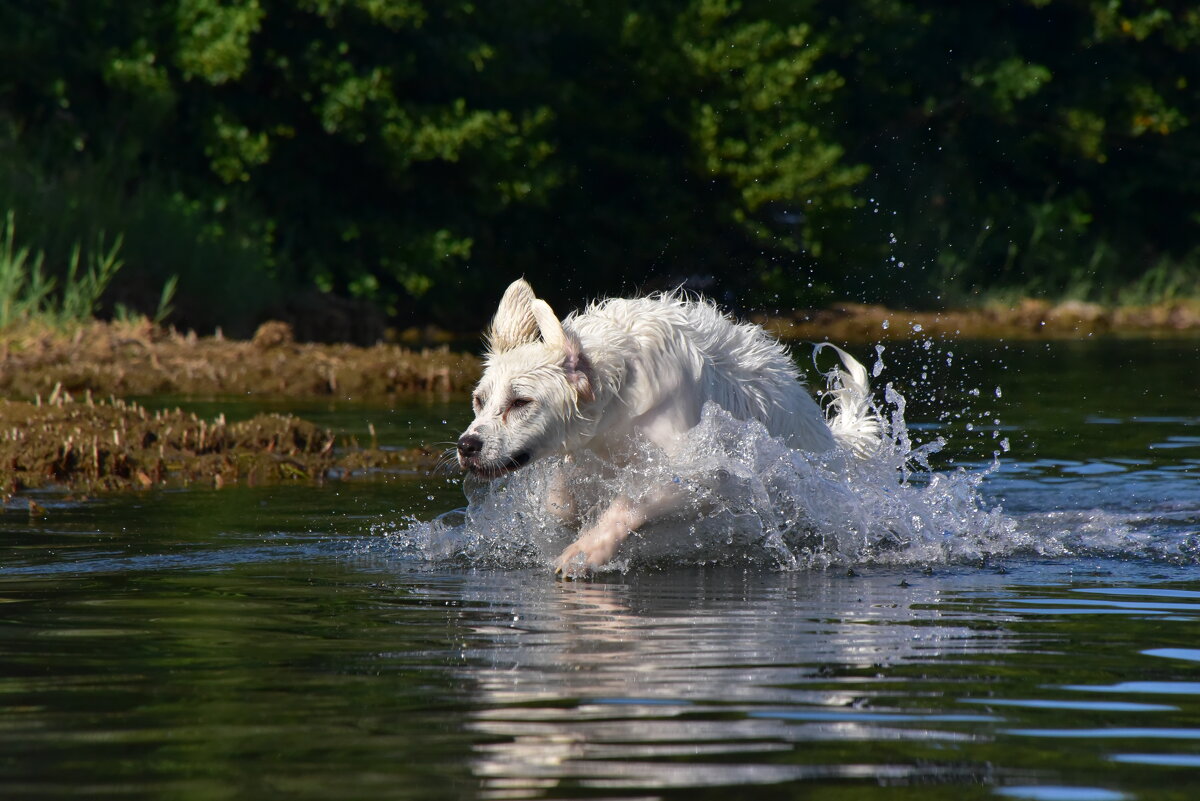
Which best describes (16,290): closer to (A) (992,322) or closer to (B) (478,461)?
(B) (478,461)

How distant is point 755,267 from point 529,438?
2623 cm

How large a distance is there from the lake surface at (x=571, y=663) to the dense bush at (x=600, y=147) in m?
13.0

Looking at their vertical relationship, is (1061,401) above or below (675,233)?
below

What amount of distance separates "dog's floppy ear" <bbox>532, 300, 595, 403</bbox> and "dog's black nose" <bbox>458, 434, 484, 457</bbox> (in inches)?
20.5

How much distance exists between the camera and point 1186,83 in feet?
128

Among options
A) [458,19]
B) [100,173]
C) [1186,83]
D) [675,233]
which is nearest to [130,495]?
[100,173]

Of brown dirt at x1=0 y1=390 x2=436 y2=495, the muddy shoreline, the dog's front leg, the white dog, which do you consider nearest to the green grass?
the muddy shoreline

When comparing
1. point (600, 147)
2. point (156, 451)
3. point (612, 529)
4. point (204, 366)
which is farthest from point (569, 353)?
point (600, 147)

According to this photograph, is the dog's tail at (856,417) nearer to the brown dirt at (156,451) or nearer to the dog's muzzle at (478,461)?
the dog's muzzle at (478,461)

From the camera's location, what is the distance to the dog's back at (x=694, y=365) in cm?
824

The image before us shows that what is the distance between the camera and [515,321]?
27.1ft

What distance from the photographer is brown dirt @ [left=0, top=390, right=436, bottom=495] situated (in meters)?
10.9

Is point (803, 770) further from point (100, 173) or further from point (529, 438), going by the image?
point (100, 173)

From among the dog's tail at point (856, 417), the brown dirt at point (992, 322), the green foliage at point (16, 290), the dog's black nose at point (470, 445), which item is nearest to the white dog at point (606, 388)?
the dog's black nose at point (470, 445)
